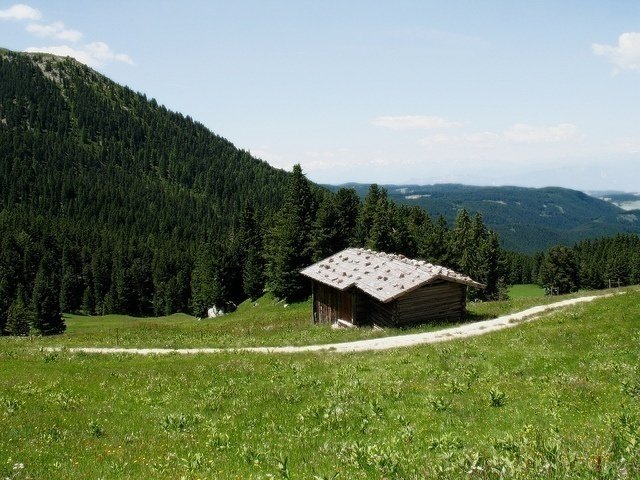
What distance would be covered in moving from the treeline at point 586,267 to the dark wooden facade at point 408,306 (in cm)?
9755

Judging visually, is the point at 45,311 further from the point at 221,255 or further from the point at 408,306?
the point at 408,306

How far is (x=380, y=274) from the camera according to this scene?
3944 centimetres

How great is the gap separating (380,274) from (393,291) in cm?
423

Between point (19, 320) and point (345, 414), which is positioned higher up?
point (345, 414)

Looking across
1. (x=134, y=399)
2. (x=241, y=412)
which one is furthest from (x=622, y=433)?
(x=134, y=399)

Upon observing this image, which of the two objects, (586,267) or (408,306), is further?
(586,267)

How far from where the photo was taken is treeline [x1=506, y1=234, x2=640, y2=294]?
4879 inches

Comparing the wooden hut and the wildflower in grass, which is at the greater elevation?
the wildflower in grass

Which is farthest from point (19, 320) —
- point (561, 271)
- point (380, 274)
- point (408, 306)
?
point (561, 271)

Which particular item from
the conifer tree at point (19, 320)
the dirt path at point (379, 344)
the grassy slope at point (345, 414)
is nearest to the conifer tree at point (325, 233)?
the dirt path at point (379, 344)

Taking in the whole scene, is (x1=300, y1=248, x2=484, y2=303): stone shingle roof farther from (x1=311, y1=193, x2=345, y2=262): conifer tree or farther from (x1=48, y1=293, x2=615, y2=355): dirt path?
(x1=311, y1=193, x2=345, y2=262): conifer tree

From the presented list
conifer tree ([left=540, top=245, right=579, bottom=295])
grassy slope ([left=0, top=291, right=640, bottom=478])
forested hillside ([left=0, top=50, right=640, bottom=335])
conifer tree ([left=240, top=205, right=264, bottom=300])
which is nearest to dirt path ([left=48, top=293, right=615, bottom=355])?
grassy slope ([left=0, top=291, right=640, bottom=478])

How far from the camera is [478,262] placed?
98688 millimetres

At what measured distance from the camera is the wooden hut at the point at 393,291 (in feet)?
119
